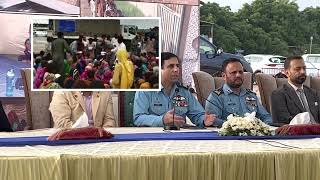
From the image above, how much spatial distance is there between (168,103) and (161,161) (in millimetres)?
1852

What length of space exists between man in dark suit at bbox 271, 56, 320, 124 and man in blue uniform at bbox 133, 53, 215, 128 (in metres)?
0.72

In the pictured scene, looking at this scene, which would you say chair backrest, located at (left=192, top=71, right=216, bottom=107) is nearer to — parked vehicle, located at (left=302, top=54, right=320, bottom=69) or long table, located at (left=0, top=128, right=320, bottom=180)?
long table, located at (left=0, top=128, right=320, bottom=180)

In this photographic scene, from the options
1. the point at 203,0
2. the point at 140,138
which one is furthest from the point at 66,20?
the point at 203,0

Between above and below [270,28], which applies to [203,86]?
below

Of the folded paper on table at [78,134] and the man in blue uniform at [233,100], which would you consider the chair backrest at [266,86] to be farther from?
the folded paper on table at [78,134]

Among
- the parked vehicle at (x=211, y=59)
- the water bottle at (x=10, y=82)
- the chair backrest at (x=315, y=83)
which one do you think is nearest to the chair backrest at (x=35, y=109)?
the water bottle at (x=10, y=82)

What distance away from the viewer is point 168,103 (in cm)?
446

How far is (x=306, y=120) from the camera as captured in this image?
143 inches

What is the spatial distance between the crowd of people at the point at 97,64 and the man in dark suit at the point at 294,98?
6.47 feet

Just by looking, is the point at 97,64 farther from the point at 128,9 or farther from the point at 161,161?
the point at 128,9

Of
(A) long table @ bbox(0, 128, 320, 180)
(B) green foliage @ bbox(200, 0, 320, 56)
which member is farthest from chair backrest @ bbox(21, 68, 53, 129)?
(B) green foliage @ bbox(200, 0, 320, 56)

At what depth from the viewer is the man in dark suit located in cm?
492

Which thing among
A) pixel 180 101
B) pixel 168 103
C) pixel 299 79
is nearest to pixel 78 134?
pixel 168 103

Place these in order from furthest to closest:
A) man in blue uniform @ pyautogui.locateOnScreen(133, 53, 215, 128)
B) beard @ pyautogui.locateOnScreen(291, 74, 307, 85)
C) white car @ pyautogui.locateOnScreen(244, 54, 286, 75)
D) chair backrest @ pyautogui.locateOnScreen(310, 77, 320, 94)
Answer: white car @ pyautogui.locateOnScreen(244, 54, 286, 75)
chair backrest @ pyautogui.locateOnScreen(310, 77, 320, 94)
beard @ pyautogui.locateOnScreen(291, 74, 307, 85)
man in blue uniform @ pyautogui.locateOnScreen(133, 53, 215, 128)
